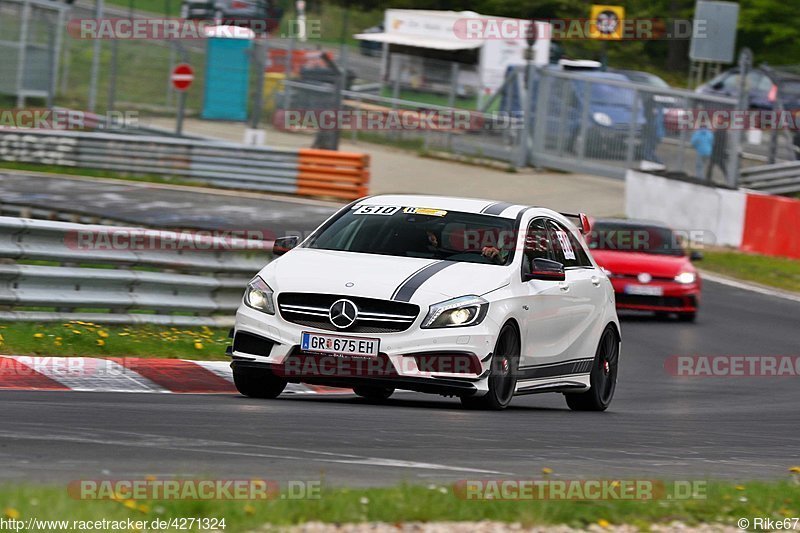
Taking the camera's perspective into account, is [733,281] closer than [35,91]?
Yes

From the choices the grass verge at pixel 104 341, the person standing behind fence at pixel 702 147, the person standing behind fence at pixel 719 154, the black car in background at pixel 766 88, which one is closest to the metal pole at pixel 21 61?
the person standing behind fence at pixel 702 147

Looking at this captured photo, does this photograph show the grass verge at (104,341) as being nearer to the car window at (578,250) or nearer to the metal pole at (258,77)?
the car window at (578,250)

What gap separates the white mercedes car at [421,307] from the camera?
32.1 ft

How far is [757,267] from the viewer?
2694cm

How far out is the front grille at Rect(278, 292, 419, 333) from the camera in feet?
32.0

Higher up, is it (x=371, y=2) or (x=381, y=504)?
(x=371, y=2)

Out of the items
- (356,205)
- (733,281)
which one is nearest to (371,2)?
(733,281)

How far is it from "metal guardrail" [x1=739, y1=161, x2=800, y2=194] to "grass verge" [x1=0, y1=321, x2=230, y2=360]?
23.0 m

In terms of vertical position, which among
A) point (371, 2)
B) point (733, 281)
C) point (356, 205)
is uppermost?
point (371, 2)

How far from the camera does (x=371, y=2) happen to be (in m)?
57.2

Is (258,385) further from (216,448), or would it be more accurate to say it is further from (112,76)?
(112,76)

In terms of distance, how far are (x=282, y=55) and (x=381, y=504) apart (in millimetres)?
32863

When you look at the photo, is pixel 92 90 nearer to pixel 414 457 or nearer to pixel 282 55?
pixel 282 55

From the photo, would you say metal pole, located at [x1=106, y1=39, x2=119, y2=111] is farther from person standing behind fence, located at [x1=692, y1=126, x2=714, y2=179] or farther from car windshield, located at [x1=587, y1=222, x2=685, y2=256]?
car windshield, located at [x1=587, y1=222, x2=685, y2=256]
